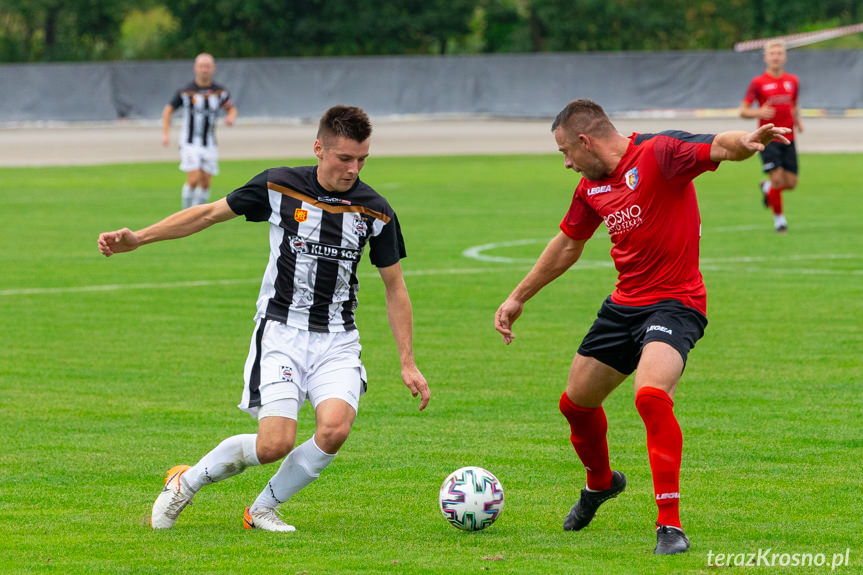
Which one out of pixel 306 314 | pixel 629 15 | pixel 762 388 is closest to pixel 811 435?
pixel 762 388

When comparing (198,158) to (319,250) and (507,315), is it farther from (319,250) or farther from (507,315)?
(319,250)

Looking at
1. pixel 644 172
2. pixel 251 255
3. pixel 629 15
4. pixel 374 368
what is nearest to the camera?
pixel 644 172

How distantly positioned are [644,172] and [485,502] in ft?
5.75

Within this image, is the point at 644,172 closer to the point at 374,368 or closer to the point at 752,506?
the point at 752,506

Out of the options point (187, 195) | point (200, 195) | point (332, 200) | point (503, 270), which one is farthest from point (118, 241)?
point (187, 195)

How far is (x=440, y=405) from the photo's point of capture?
381 inches

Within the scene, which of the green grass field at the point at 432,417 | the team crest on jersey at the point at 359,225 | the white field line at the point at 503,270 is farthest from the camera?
the white field line at the point at 503,270

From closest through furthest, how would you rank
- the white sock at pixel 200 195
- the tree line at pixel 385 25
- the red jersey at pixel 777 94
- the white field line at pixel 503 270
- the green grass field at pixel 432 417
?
1. the green grass field at pixel 432 417
2. the white field line at pixel 503 270
3. the red jersey at pixel 777 94
4. the white sock at pixel 200 195
5. the tree line at pixel 385 25

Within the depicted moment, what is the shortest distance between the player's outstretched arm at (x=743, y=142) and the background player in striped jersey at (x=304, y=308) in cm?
163

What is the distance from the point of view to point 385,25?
6275 centimetres

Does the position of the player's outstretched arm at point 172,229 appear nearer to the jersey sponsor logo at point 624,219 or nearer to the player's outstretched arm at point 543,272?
the player's outstretched arm at point 543,272

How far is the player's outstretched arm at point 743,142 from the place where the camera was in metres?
5.84

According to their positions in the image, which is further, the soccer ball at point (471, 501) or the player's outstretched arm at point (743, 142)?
the soccer ball at point (471, 501)

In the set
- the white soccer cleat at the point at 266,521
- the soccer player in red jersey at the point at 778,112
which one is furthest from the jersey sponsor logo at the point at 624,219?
the soccer player in red jersey at the point at 778,112
